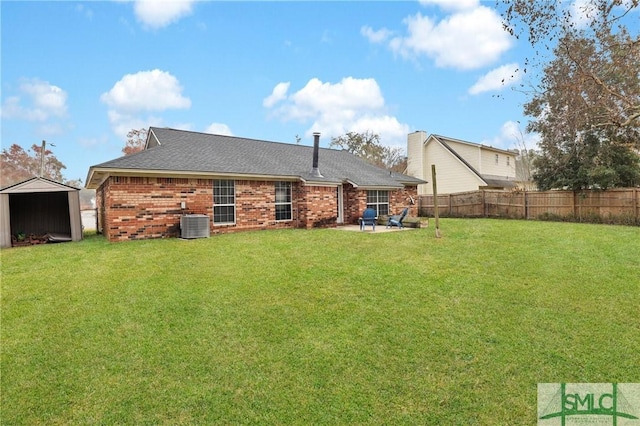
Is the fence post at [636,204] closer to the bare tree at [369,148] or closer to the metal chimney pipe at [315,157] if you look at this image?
the metal chimney pipe at [315,157]

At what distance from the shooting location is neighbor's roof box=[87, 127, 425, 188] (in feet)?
36.7

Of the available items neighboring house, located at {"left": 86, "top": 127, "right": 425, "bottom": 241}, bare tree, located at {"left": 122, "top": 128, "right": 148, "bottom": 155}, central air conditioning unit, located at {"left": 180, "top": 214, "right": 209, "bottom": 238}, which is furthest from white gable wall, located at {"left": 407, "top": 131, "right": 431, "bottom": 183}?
bare tree, located at {"left": 122, "top": 128, "right": 148, "bottom": 155}

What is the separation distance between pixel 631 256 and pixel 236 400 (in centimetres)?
940

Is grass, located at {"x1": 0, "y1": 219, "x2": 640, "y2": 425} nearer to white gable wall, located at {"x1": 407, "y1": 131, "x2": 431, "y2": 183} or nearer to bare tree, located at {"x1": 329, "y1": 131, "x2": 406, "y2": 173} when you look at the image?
white gable wall, located at {"x1": 407, "y1": 131, "x2": 431, "y2": 183}

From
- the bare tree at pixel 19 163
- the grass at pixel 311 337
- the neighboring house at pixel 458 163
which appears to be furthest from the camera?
the bare tree at pixel 19 163

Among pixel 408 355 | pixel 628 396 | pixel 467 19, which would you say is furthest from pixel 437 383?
pixel 467 19

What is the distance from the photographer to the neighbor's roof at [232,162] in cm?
1119

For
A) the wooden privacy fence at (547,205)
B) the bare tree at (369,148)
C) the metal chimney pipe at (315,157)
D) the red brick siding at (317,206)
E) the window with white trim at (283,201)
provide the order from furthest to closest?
1. the bare tree at (369,148)
2. the metal chimney pipe at (315,157)
3. the wooden privacy fence at (547,205)
4. the window with white trim at (283,201)
5. the red brick siding at (317,206)

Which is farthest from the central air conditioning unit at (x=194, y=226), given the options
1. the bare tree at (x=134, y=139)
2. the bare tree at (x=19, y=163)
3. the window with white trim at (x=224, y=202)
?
the bare tree at (x=19, y=163)

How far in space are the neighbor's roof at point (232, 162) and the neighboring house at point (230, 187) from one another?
0.03 meters

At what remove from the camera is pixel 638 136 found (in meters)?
16.2

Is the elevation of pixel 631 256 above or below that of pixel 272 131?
below

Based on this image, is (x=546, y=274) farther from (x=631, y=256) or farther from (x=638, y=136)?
(x=638, y=136)

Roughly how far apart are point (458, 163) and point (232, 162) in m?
16.9
